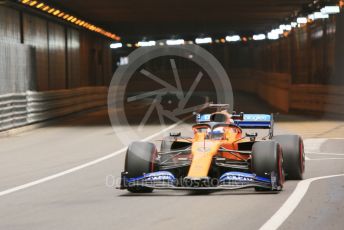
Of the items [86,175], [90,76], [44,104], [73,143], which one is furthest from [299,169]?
[90,76]

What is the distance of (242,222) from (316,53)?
35464mm

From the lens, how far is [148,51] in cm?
8431

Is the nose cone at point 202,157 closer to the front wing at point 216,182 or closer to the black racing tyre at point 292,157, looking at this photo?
the front wing at point 216,182

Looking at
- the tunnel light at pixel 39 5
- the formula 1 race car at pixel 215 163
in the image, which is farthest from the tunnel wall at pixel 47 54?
the formula 1 race car at pixel 215 163

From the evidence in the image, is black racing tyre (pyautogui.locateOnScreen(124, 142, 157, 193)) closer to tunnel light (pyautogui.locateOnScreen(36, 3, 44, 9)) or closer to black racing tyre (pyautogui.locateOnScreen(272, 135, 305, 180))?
black racing tyre (pyautogui.locateOnScreen(272, 135, 305, 180))

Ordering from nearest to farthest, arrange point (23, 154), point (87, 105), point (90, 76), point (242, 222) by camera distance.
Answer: point (242, 222) → point (23, 154) → point (87, 105) → point (90, 76)

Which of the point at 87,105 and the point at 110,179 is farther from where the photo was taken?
the point at 87,105

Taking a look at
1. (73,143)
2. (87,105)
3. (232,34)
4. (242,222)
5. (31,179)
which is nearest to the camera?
(242,222)

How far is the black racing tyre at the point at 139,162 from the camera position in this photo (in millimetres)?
11906

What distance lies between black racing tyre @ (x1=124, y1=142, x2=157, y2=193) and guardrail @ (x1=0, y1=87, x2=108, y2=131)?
14.4 metres

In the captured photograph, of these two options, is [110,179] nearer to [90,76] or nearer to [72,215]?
[72,215]

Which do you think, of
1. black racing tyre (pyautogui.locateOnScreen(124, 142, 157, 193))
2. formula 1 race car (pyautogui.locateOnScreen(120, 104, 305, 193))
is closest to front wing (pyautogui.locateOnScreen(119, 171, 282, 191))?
formula 1 race car (pyautogui.locateOnScreen(120, 104, 305, 193))

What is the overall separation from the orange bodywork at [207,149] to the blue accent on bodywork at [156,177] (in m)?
0.29

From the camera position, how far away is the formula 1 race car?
11453 millimetres
